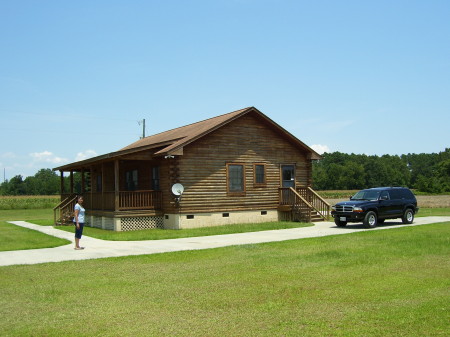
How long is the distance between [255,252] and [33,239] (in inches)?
424

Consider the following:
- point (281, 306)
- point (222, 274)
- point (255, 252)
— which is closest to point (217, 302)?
point (281, 306)

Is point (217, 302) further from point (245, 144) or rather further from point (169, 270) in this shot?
point (245, 144)

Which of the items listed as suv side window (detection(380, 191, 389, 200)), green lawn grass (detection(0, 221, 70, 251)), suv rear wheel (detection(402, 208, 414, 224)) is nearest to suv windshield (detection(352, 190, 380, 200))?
suv side window (detection(380, 191, 389, 200))

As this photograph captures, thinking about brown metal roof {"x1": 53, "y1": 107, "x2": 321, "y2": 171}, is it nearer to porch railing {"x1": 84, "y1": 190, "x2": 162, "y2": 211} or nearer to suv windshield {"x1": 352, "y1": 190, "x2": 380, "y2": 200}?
porch railing {"x1": 84, "y1": 190, "x2": 162, "y2": 211}

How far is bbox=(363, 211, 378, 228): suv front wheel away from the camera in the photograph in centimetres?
2241

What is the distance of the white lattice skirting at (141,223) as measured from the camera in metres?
24.7

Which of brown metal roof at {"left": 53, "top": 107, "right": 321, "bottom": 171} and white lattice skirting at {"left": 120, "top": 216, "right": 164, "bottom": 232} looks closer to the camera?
brown metal roof at {"left": 53, "top": 107, "right": 321, "bottom": 171}

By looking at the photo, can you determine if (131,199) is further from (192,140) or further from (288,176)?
(288,176)

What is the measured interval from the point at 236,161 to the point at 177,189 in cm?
410

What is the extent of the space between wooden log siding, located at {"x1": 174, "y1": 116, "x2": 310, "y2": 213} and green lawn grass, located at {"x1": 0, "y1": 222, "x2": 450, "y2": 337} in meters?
10.2

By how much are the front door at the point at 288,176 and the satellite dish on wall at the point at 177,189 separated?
6944mm

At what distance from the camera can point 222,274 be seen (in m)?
11.4

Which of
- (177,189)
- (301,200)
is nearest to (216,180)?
(177,189)

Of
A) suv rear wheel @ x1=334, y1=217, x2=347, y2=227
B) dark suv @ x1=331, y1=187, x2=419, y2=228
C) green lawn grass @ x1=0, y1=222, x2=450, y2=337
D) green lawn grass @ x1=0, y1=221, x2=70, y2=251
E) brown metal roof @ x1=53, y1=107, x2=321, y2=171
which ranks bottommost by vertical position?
green lawn grass @ x1=0, y1=222, x2=450, y2=337
